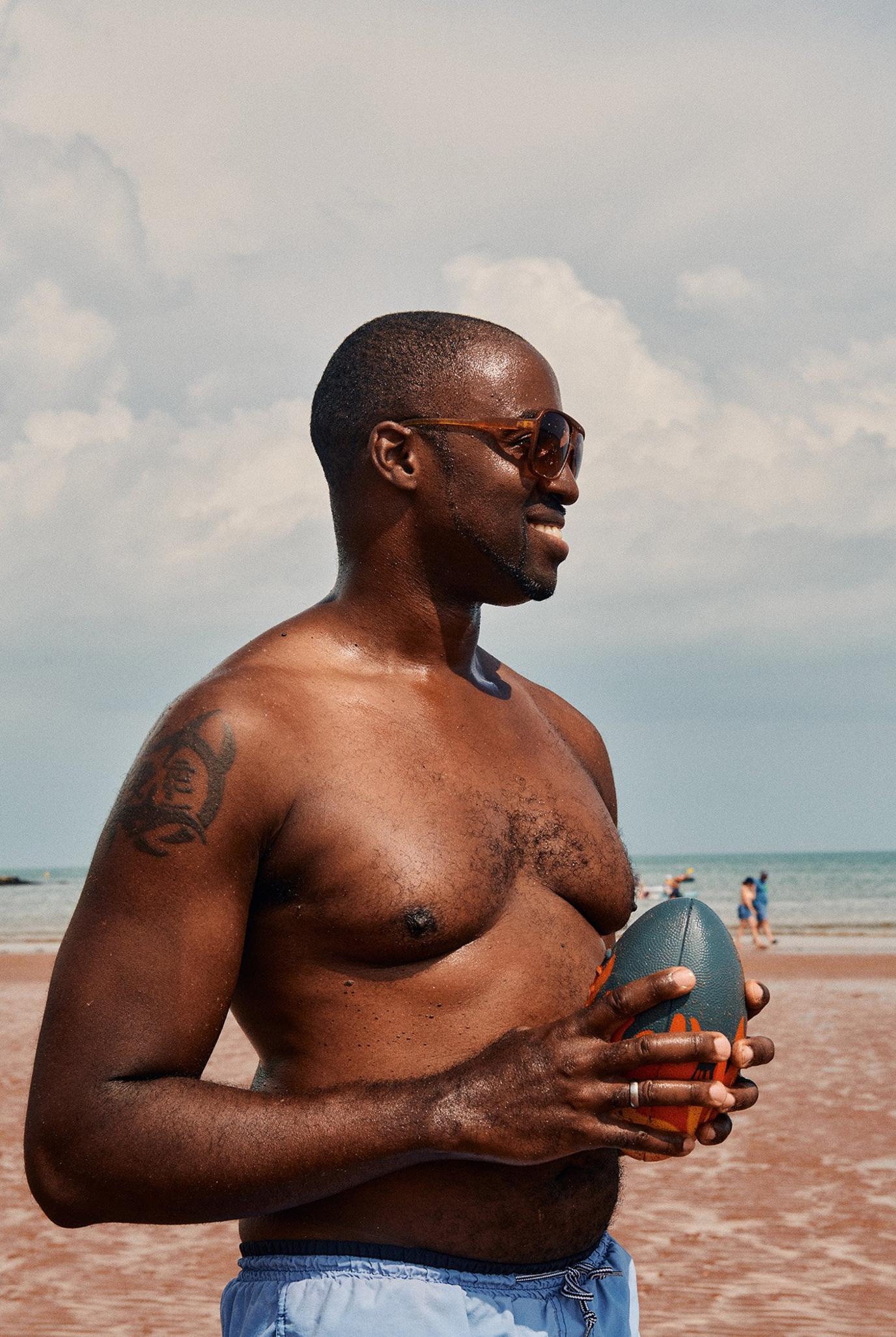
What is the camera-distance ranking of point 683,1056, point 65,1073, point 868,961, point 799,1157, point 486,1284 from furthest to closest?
point 868,961
point 799,1157
point 486,1284
point 65,1073
point 683,1056

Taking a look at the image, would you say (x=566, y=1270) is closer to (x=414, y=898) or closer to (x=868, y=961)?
(x=414, y=898)

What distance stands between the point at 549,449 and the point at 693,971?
113cm

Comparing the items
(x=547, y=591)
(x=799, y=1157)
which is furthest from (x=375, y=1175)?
(x=799, y=1157)

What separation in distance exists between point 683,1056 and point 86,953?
0.98 meters

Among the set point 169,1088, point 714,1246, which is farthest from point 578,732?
point 714,1246

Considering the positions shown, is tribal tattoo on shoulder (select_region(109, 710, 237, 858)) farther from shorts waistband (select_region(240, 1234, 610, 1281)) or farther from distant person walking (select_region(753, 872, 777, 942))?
distant person walking (select_region(753, 872, 777, 942))

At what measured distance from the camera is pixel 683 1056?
218 cm

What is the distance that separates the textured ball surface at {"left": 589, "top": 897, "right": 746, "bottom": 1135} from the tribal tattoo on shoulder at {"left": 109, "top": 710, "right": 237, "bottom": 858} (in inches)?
30.1

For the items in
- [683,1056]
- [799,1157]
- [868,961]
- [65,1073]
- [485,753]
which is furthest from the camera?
[868,961]

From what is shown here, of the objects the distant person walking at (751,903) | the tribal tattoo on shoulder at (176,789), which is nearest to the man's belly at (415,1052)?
the tribal tattoo on shoulder at (176,789)

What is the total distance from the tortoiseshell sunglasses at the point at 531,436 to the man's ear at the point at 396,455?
0.03 m

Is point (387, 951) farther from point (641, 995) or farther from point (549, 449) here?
point (549, 449)

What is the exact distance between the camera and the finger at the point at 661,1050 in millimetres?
2170

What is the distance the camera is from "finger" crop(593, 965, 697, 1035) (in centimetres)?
223
